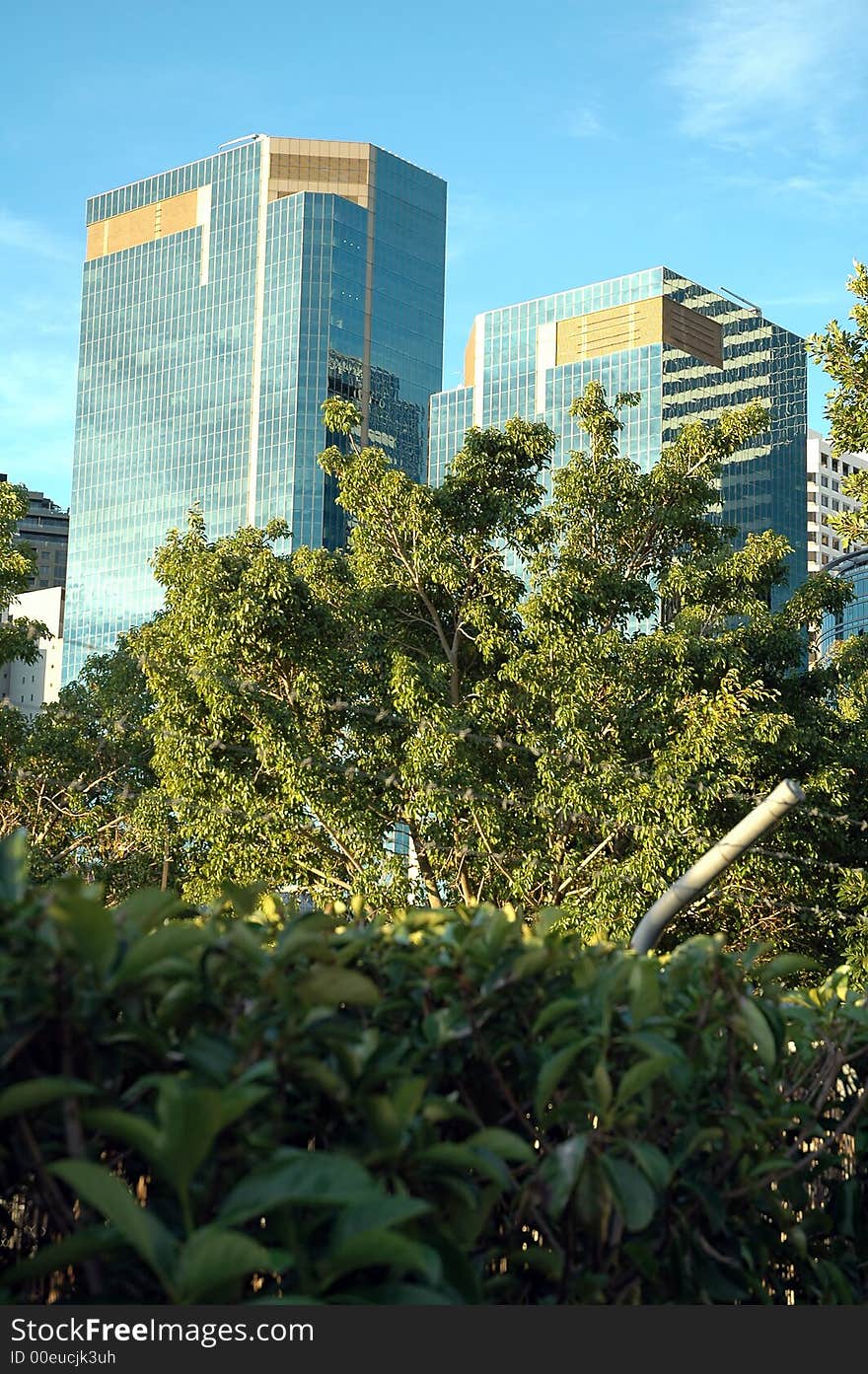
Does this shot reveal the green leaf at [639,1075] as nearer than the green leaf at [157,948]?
No

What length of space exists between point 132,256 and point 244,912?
315 feet

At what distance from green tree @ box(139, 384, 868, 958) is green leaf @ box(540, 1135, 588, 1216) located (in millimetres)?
9499

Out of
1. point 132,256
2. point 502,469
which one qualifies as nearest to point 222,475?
point 132,256

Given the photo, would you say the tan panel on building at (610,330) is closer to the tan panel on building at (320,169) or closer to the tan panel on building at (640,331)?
the tan panel on building at (640,331)

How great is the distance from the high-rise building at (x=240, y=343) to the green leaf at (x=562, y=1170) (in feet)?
252

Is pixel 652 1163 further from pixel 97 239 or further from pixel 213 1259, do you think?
pixel 97 239

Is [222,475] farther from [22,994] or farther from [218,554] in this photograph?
[22,994]

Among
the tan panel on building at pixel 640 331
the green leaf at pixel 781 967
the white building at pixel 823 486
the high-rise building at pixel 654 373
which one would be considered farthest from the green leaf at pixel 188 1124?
the white building at pixel 823 486

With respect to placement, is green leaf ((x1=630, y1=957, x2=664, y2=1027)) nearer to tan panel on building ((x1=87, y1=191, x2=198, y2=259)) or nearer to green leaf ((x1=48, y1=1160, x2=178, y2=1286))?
green leaf ((x1=48, y1=1160, x2=178, y2=1286))

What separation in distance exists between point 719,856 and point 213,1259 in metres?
3.46

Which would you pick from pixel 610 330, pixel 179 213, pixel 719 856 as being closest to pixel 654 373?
pixel 610 330

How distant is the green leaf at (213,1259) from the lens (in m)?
1.44

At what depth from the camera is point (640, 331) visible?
84.4 m

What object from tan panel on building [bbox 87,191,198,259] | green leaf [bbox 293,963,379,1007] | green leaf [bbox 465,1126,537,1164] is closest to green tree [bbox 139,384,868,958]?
green leaf [bbox 465,1126,537,1164]
